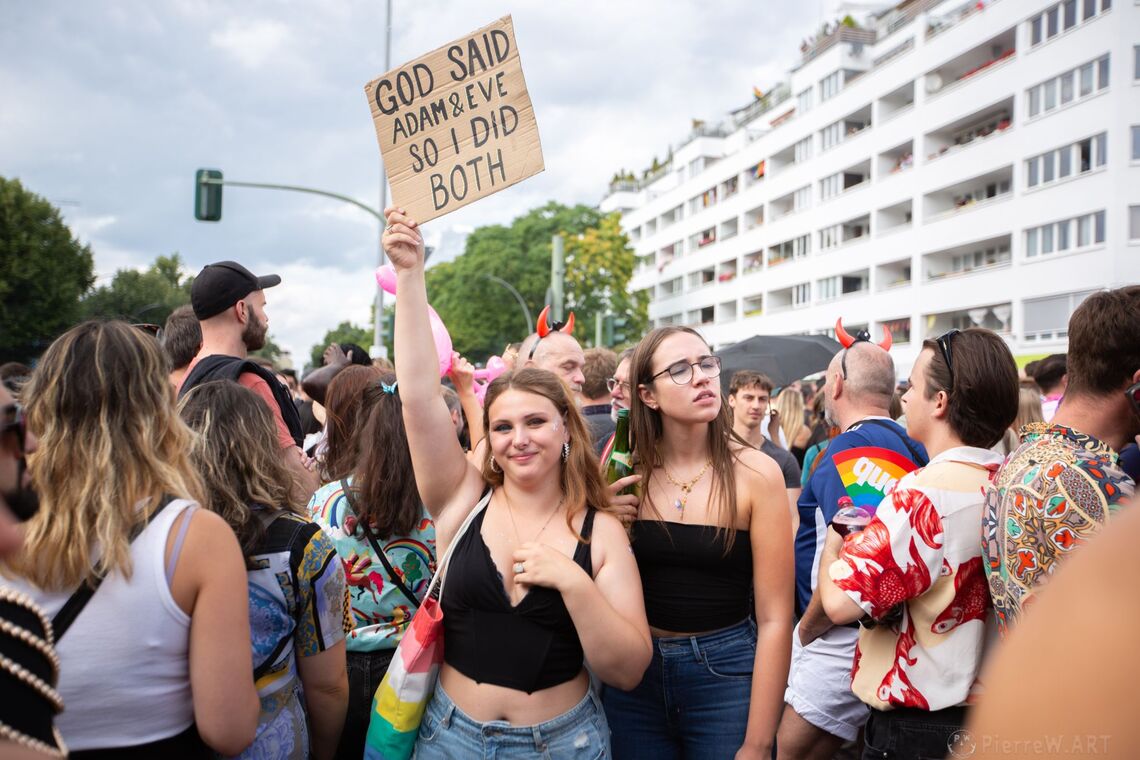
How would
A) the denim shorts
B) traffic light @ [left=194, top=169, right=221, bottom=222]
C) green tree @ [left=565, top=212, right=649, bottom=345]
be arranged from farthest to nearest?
green tree @ [left=565, top=212, right=649, bottom=345], traffic light @ [left=194, top=169, right=221, bottom=222], the denim shorts

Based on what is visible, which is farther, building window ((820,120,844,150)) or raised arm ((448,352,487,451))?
building window ((820,120,844,150))

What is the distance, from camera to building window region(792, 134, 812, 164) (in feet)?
151

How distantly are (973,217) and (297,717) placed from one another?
36.9 m

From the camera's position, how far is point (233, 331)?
164 inches

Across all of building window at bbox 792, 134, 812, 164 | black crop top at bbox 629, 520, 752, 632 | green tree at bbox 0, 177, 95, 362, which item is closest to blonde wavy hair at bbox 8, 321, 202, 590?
black crop top at bbox 629, 520, 752, 632

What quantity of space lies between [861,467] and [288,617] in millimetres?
2356

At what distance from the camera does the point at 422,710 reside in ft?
8.15

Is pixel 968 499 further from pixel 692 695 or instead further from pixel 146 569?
pixel 146 569

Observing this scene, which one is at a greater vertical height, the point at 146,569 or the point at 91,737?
the point at 146,569

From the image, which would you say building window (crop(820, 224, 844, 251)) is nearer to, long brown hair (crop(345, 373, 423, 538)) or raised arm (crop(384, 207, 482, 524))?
long brown hair (crop(345, 373, 423, 538))

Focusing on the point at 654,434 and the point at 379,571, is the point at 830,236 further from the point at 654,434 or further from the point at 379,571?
the point at 379,571

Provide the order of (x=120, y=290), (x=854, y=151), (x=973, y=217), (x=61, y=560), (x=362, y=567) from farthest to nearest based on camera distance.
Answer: (x=120, y=290)
(x=854, y=151)
(x=973, y=217)
(x=362, y=567)
(x=61, y=560)

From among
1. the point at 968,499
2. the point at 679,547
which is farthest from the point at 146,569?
the point at 968,499

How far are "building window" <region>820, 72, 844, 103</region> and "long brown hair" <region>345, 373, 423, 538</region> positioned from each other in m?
45.0
